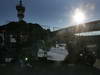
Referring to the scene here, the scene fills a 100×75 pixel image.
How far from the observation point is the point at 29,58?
10906mm

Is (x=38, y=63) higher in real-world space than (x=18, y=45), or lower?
lower

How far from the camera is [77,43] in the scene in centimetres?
1377

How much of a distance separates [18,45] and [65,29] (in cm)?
512

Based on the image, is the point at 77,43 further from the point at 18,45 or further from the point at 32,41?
the point at 18,45

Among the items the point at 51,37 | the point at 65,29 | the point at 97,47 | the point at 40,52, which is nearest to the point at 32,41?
the point at 40,52

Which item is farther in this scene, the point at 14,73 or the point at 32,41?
the point at 32,41

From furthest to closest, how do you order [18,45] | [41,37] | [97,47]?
1. [97,47]
2. [41,37]
3. [18,45]

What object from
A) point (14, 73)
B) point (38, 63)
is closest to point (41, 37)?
point (38, 63)

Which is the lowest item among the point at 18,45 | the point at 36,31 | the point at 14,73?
the point at 14,73

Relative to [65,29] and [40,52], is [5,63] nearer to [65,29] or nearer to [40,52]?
[40,52]

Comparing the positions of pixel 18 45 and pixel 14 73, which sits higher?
pixel 18 45

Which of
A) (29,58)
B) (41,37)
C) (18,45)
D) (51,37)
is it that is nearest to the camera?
(29,58)

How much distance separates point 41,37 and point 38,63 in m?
2.56

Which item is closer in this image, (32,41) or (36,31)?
(32,41)
